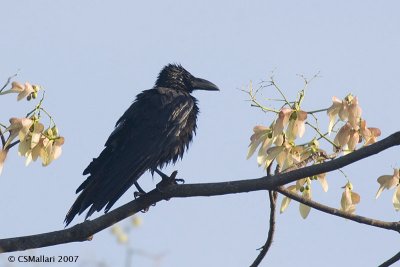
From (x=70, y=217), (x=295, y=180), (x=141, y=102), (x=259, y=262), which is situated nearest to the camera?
(x=295, y=180)

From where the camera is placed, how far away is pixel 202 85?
8555mm

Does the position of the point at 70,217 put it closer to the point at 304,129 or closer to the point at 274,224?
the point at 274,224

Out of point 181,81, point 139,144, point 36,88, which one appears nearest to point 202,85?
point 181,81

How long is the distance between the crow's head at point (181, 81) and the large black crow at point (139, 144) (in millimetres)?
156

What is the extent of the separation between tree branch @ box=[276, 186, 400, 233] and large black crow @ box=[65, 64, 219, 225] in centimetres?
174

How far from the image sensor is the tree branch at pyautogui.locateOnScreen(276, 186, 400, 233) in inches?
167

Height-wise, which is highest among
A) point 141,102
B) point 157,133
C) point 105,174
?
point 141,102

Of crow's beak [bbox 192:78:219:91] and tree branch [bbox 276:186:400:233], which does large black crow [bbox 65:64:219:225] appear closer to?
crow's beak [bbox 192:78:219:91]

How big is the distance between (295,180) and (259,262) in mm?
606

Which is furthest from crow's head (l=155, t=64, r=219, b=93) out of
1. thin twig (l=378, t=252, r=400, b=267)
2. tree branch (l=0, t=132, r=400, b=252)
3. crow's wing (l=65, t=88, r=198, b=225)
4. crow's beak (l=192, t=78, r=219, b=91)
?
thin twig (l=378, t=252, r=400, b=267)

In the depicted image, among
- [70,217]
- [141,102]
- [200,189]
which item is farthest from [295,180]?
[141,102]

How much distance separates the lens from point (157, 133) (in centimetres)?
695

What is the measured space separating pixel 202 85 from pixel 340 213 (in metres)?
4.41

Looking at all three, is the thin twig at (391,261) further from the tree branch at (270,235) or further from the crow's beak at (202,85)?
the crow's beak at (202,85)
